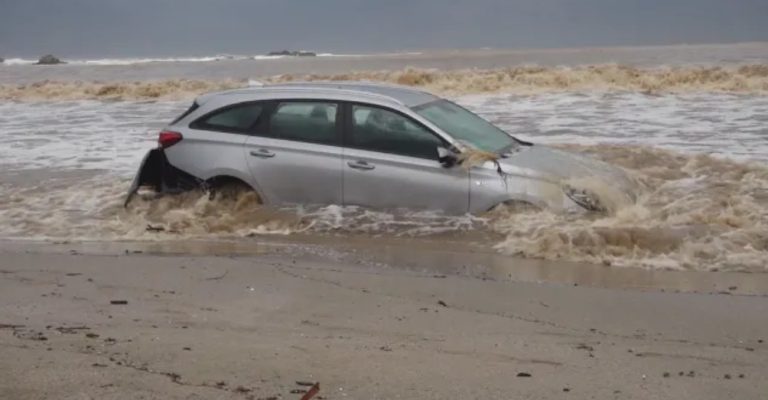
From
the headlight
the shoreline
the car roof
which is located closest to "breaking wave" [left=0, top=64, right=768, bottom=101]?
the car roof

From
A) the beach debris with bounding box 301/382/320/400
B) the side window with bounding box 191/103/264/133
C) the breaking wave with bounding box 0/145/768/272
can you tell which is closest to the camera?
the beach debris with bounding box 301/382/320/400

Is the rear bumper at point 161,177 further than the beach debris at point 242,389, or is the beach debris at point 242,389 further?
the rear bumper at point 161,177

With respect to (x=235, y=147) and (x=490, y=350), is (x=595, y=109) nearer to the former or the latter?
(x=235, y=147)

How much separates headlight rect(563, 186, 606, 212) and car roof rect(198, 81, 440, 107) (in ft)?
5.49

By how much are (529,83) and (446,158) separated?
2012 centimetres

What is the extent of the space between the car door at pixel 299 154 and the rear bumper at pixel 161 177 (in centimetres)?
74

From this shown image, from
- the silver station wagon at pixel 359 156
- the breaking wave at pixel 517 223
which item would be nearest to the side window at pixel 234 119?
the silver station wagon at pixel 359 156

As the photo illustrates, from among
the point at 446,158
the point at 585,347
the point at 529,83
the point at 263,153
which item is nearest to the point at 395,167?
the point at 446,158

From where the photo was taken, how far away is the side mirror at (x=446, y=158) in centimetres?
840

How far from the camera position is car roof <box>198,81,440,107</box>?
896 centimetres

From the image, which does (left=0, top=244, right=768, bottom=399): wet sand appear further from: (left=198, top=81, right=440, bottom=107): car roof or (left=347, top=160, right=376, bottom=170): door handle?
(left=198, top=81, right=440, bottom=107): car roof

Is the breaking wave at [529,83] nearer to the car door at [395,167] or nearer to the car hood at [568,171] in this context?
the car hood at [568,171]

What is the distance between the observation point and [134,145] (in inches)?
632

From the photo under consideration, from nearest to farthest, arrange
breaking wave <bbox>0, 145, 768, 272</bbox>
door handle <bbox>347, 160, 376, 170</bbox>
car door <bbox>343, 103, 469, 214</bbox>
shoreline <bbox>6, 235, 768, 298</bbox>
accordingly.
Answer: shoreline <bbox>6, 235, 768, 298</bbox> < breaking wave <bbox>0, 145, 768, 272</bbox> < car door <bbox>343, 103, 469, 214</bbox> < door handle <bbox>347, 160, 376, 170</bbox>
